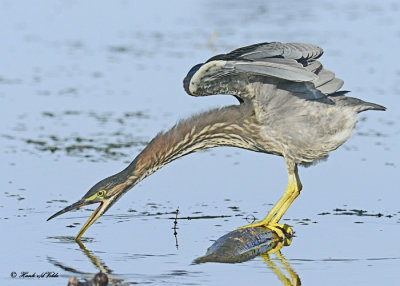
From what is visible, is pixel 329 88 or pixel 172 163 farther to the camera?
pixel 172 163

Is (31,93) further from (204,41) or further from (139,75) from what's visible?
(204,41)

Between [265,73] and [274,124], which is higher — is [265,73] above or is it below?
above

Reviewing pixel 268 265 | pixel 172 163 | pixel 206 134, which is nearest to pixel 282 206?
pixel 206 134

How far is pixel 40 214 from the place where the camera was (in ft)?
27.0

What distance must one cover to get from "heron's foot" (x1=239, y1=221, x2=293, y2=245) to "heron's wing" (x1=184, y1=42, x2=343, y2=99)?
1.05 metres

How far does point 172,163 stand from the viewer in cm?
991

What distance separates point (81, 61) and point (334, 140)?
6.08m

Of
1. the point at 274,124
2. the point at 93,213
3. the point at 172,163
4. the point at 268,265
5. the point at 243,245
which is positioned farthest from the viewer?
the point at 172,163

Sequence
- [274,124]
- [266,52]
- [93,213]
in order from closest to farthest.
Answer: [266,52] < [93,213] < [274,124]

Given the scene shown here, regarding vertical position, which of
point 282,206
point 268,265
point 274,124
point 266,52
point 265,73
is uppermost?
point 266,52

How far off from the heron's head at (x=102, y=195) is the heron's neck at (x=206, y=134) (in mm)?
358

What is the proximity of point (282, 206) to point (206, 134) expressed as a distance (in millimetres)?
850

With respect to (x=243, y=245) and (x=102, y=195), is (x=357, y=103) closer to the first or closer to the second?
(x=243, y=245)

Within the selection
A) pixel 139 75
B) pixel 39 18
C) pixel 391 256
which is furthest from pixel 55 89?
pixel 391 256
